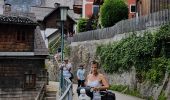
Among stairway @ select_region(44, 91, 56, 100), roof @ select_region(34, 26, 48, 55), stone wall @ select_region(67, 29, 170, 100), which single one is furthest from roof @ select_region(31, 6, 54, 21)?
stairway @ select_region(44, 91, 56, 100)

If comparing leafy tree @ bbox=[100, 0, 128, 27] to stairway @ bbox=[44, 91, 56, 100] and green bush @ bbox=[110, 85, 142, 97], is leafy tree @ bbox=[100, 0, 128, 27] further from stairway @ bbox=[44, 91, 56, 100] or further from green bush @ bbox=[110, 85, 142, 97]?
green bush @ bbox=[110, 85, 142, 97]

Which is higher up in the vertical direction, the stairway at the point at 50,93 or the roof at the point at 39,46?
the roof at the point at 39,46

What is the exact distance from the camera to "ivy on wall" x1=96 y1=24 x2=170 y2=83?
21.1 metres

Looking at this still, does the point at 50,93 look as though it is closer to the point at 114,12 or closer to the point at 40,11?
the point at 114,12

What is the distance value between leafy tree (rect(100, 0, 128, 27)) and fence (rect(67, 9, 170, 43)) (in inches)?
75.1

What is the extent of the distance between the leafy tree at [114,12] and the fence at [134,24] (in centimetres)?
191

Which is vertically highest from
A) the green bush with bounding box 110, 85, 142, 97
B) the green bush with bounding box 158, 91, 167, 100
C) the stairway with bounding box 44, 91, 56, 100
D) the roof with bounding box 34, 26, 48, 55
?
the roof with bounding box 34, 26, 48, 55

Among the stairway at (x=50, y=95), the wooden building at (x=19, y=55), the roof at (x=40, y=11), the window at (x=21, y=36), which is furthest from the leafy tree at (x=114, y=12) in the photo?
the roof at (x=40, y=11)

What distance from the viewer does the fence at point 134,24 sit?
22.8 meters

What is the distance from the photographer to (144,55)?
2317 centimetres

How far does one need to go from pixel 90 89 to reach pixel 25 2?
8312 centimetres

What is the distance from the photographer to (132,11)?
55.4 metres

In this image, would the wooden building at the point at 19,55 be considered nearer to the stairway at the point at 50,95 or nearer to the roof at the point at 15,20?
the roof at the point at 15,20

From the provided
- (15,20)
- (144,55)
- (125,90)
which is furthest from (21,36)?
(144,55)
